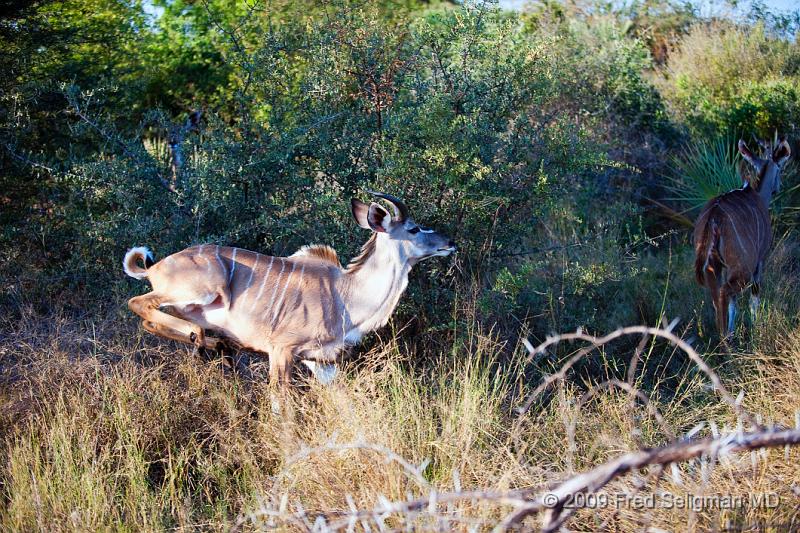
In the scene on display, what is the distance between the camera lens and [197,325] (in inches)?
194

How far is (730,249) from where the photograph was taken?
247 inches

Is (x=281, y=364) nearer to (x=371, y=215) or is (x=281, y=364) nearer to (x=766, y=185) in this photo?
(x=371, y=215)

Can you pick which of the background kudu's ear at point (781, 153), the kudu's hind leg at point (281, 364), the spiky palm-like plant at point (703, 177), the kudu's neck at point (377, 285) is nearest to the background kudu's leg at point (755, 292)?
the background kudu's ear at point (781, 153)

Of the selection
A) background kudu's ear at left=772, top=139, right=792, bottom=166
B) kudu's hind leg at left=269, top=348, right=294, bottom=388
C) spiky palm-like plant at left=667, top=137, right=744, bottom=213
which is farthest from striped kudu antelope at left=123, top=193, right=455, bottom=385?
spiky palm-like plant at left=667, top=137, right=744, bottom=213

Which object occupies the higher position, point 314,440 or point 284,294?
point 284,294

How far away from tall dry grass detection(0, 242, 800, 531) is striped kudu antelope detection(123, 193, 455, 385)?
0.67 ft

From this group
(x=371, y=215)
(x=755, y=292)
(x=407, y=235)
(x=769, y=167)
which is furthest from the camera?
(x=769, y=167)

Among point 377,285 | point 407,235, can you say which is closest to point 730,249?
point 407,235

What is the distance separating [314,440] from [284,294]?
1.22 m

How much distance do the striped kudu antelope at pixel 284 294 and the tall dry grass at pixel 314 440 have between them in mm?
203

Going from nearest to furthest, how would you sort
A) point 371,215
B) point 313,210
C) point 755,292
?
point 371,215, point 313,210, point 755,292

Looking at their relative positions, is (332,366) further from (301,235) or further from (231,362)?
(301,235)

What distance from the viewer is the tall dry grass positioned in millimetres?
3326

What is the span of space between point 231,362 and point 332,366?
609 millimetres
